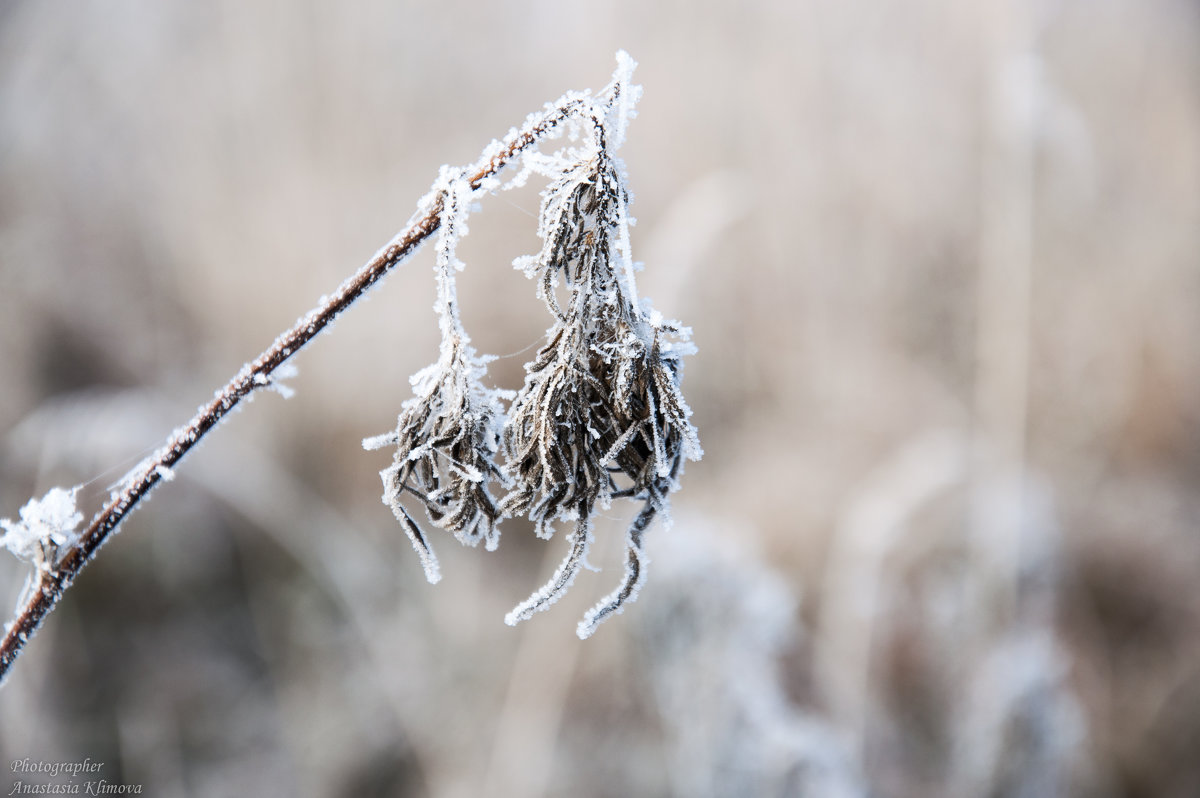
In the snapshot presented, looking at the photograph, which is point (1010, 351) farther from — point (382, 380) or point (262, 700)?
point (262, 700)

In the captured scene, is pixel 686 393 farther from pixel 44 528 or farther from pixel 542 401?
pixel 44 528

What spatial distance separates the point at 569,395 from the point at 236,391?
0.91ft

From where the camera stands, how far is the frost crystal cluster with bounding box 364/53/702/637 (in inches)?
21.5

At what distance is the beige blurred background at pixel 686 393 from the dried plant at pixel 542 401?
976 mm

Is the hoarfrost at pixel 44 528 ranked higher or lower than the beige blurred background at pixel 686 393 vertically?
lower

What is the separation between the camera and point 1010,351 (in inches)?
75.0

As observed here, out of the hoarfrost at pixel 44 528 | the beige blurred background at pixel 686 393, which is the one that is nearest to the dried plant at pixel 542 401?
the hoarfrost at pixel 44 528

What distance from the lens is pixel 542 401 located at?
0.57 m

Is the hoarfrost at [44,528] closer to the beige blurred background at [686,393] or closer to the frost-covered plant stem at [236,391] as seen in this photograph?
the frost-covered plant stem at [236,391]

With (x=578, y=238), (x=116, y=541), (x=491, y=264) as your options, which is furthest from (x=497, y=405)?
(x=491, y=264)

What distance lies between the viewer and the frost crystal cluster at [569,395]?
546mm

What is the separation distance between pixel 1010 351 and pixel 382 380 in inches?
96.2

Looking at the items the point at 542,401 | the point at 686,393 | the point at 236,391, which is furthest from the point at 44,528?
the point at 686,393

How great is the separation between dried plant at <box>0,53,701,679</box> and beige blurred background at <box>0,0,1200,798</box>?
0.98 meters
